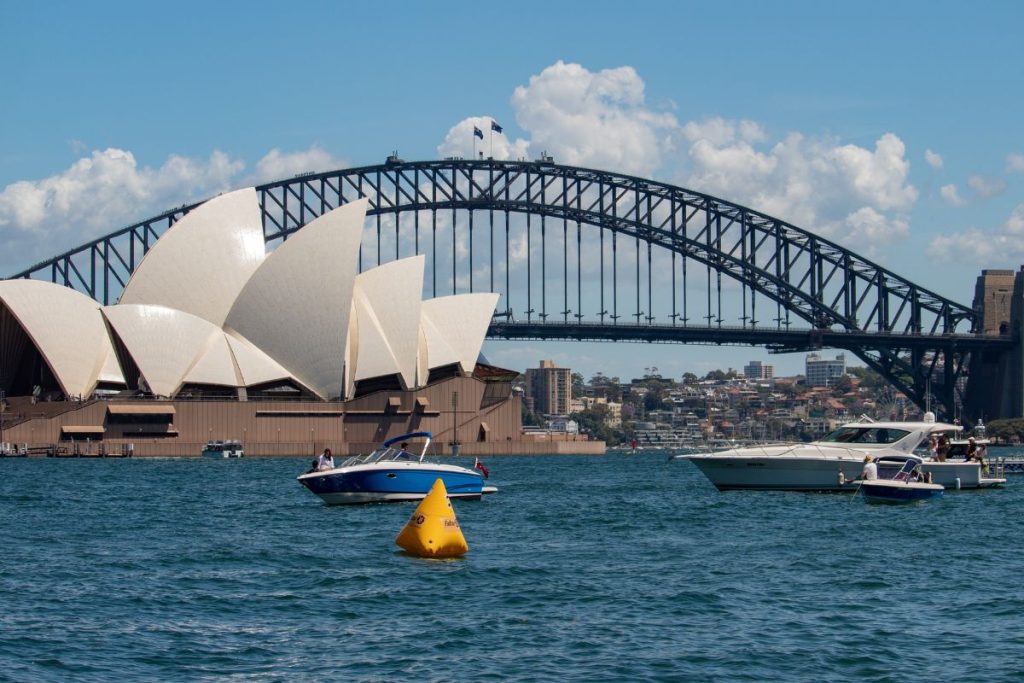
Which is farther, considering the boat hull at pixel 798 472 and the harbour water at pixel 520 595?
the boat hull at pixel 798 472

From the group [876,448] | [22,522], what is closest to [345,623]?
[22,522]

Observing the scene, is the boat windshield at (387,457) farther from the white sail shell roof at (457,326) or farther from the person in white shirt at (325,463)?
the white sail shell roof at (457,326)

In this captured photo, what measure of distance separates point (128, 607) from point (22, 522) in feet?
45.3

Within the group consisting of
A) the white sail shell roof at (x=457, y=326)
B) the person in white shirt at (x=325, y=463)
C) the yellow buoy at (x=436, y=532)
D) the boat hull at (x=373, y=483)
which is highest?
the white sail shell roof at (x=457, y=326)

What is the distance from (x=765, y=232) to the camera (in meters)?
122

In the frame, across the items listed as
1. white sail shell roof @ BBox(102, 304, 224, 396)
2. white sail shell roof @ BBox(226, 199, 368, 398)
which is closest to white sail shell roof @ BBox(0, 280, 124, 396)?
white sail shell roof @ BBox(102, 304, 224, 396)

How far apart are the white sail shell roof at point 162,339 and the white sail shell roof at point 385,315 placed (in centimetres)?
836

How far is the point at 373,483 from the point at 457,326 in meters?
57.4

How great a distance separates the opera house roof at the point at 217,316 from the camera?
80.7 metres

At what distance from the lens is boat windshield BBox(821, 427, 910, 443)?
44.0m

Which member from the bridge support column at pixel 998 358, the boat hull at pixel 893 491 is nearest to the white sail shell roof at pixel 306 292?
the boat hull at pixel 893 491

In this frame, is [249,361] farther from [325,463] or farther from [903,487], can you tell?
[903,487]

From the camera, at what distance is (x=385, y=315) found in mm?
86562

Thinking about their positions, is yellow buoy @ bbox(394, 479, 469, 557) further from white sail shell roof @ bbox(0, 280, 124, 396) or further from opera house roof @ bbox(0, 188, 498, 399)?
white sail shell roof @ bbox(0, 280, 124, 396)
